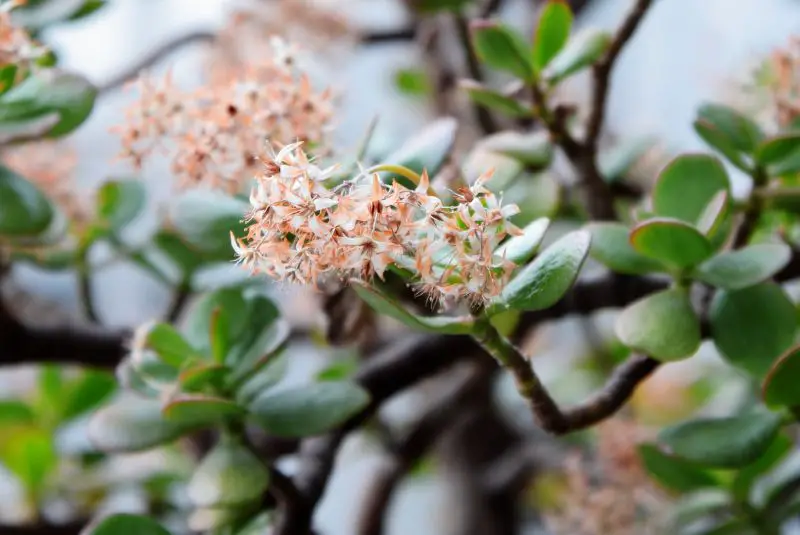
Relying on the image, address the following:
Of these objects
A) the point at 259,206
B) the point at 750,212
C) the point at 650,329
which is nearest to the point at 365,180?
the point at 259,206

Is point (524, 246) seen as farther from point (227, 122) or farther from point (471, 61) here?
point (471, 61)

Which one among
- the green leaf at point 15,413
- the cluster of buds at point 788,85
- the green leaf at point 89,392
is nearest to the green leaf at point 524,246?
the cluster of buds at point 788,85

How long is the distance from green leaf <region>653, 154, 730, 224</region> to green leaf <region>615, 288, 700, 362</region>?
63 mm

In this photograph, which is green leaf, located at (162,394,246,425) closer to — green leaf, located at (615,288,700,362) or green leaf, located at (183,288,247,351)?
green leaf, located at (183,288,247,351)

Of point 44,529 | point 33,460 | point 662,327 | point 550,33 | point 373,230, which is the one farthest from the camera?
point 33,460

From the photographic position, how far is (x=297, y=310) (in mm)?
1092

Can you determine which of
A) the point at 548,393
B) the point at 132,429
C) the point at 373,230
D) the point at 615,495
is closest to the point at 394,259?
the point at 373,230

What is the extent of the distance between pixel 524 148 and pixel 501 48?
0.07 meters

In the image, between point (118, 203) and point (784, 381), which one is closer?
point (784, 381)

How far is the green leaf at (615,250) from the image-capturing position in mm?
492

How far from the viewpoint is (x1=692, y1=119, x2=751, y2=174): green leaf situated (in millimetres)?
537

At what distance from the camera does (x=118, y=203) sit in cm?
71

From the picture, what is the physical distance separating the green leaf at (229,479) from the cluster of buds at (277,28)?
1.73 feet

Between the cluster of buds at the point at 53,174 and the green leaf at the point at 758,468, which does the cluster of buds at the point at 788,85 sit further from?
the cluster of buds at the point at 53,174
